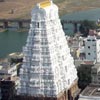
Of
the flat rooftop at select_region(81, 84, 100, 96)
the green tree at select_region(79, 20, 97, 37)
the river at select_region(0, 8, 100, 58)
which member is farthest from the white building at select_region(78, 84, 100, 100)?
the green tree at select_region(79, 20, 97, 37)

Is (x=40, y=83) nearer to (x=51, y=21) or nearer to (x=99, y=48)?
(x=51, y=21)

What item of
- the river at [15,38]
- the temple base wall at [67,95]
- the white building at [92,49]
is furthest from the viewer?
the river at [15,38]

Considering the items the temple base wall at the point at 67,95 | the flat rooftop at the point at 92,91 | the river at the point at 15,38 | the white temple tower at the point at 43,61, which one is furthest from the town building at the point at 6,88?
the river at the point at 15,38

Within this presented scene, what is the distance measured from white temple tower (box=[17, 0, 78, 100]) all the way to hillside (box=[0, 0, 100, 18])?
4944 cm

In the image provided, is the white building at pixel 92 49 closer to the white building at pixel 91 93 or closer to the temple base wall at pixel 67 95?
the temple base wall at pixel 67 95

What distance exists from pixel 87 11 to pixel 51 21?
176 ft

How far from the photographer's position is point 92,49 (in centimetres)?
4350

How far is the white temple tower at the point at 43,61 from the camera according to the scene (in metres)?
31.6

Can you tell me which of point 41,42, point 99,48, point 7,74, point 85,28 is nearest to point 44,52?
point 41,42

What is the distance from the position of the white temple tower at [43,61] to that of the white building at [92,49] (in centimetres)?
1076

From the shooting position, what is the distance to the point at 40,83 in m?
31.7

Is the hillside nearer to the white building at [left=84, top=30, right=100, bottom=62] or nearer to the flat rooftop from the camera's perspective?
the white building at [left=84, top=30, right=100, bottom=62]

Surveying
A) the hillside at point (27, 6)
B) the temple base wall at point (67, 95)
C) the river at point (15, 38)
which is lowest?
the temple base wall at point (67, 95)

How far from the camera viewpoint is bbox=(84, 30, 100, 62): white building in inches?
1695
